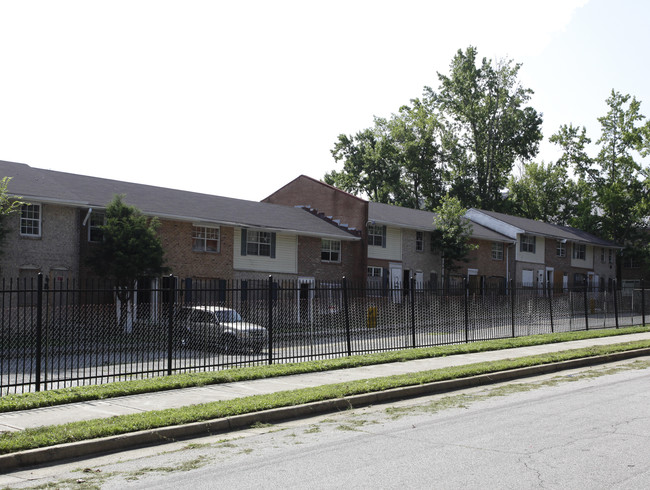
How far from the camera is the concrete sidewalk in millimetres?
9492

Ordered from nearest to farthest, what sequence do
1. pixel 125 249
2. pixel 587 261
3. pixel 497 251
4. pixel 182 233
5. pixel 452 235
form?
pixel 125 249
pixel 182 233
pixel 452 235
pixel 497 251
pixel 587 261

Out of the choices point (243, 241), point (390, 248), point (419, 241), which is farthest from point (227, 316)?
point (419, 241)

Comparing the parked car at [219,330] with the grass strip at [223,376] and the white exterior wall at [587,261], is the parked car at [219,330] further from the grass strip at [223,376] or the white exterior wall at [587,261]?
the white exterior wall at [587,261]

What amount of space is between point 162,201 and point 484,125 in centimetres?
4224

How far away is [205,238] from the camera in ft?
104

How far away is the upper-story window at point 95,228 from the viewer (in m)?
27.4

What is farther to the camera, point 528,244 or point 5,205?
point 528,244

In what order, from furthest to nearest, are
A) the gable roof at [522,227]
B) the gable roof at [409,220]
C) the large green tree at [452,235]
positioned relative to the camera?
1. the gable roof at [522,227]
2. the large green tree at [452,235]
3. the gable roof at [409,220]

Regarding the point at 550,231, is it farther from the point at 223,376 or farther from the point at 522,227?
the point at 223,376

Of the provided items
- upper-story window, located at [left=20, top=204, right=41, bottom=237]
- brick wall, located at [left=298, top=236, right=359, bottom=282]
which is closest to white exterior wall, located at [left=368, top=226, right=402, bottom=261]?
brick wall, located at [left=298, top=236, right=359, bottom=282]

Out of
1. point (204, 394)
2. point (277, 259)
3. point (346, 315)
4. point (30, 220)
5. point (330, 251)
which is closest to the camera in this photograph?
point (204, 394)

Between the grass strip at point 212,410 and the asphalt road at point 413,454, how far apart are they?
51cm

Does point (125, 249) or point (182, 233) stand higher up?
point (182, 233)

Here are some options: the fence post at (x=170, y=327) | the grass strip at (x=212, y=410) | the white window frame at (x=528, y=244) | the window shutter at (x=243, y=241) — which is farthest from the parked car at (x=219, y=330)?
the white window frame at (x=528, y=244)
